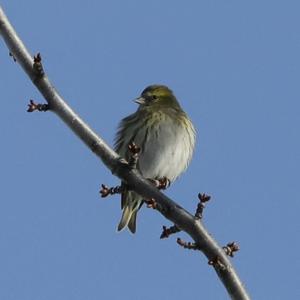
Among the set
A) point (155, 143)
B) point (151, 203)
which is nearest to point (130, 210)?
point (155, 143)

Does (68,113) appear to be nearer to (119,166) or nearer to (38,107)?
(38,107)

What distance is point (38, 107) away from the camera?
4219 mm

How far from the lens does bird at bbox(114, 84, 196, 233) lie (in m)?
7.99

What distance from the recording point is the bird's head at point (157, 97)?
29.7ft

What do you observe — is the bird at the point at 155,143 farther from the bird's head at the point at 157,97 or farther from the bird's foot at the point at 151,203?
the bird's foot at the point at 151,203

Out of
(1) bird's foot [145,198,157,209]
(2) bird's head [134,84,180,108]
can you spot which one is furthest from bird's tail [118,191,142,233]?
(1) bird's foot [145,198,157,209]

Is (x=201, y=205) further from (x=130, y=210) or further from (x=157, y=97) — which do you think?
(x=157, y=97)

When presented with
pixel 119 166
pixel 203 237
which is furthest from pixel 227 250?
pixel 119 166

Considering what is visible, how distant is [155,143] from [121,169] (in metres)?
3.69

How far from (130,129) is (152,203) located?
396cm

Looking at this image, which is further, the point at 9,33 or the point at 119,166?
the point at 119,166

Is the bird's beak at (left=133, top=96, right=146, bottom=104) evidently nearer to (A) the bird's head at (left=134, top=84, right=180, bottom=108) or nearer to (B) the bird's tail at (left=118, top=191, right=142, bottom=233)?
(A) the bird's head at (left=134, top=84, right=180, bottom=108)

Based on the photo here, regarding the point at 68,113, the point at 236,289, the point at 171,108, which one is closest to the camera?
the point at 236,289

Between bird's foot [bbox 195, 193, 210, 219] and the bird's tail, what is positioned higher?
the bird's tail
